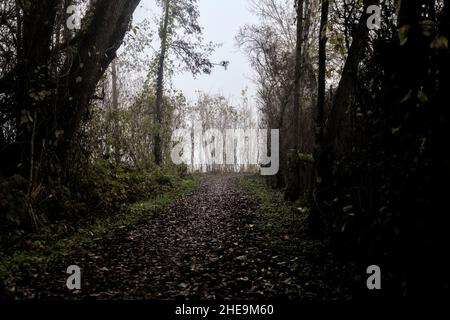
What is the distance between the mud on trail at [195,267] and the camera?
193 inches

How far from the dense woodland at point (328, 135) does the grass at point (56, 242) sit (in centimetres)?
12

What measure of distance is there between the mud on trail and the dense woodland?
24.8 inches

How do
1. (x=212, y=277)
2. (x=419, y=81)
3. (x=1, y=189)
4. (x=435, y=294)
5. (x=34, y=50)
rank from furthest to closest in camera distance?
(x=34, y=50), (x=1, y=189), (x=212, y=277), (x=419, y=81), (x=435, y=294)

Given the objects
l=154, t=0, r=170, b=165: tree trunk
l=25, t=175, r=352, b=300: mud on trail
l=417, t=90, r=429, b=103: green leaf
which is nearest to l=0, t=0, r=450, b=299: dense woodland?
l=417, t=90, r=429, b=103: green leaf

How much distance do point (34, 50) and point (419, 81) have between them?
7.47 m

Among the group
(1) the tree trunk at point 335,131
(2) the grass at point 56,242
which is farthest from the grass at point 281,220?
(2) the grass at point 56,242

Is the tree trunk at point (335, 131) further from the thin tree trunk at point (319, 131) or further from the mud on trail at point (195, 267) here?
the mud on trail at point (195, 267)

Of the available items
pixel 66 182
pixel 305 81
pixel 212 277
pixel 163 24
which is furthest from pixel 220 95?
pixel 212 277

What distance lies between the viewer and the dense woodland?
395 centimetres

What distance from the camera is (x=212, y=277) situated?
18.3ft

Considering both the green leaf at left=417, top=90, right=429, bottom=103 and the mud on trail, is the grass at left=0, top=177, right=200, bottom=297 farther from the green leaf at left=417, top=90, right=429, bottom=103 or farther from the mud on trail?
the green leaf at left=417, top=90, right=429, bottom=103

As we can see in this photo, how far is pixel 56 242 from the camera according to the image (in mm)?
6914

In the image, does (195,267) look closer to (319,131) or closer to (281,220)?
(319,131)

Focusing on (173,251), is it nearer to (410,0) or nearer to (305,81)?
(410,0)
